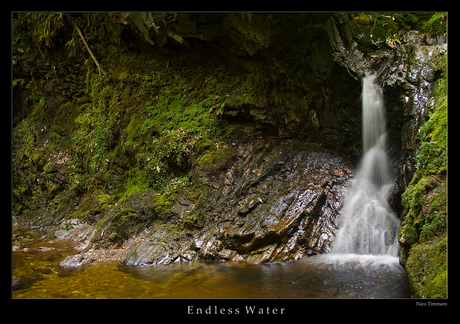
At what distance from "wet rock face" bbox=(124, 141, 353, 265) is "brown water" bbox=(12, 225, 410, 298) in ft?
1.32

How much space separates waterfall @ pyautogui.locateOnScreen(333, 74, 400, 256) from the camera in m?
5.78

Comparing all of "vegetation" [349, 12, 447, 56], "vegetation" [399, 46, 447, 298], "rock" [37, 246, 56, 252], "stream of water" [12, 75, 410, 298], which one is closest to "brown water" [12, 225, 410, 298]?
"stream of water" [12, 75, 410, 298]

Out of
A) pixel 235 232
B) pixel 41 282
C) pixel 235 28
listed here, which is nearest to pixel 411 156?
pixel 235 232

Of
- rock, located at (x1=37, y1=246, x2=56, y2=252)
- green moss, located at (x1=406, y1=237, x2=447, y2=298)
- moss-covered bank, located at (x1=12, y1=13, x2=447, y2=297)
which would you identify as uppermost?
moss-covered bank, located at (x1=12, y1=13, x2=447, y2=297)

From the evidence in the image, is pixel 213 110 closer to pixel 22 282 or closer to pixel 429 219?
pixel 22 282

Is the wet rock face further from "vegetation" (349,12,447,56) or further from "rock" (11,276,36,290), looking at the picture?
"vegetation" (349,12,447,56)

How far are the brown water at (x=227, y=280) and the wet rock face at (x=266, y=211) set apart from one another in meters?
0.40

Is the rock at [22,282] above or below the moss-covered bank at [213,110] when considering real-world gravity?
below

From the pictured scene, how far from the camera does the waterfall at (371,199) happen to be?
578 cm

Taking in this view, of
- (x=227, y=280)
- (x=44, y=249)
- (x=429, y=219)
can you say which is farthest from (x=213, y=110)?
(x=429, y=219)

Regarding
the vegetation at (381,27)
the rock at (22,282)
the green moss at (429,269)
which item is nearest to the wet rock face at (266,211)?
the rock at (22,282)

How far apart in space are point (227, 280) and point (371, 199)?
4.04 metres

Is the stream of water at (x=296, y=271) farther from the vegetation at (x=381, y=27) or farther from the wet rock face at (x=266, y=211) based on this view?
the vegetation at (x=381, y=27)

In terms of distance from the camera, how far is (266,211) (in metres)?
6.54
